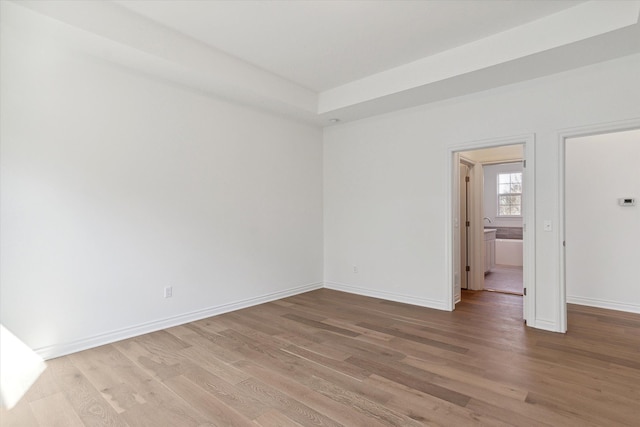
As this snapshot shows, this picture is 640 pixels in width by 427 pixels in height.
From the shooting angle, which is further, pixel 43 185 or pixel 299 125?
pixel 299 125

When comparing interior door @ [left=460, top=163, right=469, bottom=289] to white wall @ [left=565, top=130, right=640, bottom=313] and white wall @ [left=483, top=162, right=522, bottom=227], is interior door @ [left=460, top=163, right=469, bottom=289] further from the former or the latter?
white wall @ [left=483, top=162, right=522, bottom=227]

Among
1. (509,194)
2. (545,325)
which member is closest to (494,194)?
(509,194)

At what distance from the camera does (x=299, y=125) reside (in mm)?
5234

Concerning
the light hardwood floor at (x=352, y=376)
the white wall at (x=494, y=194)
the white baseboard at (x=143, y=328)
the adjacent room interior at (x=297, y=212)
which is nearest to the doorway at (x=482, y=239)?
the white wall at (x=494, y=194)

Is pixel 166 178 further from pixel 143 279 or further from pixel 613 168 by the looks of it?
pixel 613 168

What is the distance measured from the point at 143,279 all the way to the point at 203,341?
0.95 meters

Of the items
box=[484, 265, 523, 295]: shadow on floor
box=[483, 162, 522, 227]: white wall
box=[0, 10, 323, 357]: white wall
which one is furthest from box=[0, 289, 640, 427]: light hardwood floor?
box=[483, 162, 522, 227]: white wall

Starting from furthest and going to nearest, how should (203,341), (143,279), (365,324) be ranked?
(365,324), (143,279), (203,341)

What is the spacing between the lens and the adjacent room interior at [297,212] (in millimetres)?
2393

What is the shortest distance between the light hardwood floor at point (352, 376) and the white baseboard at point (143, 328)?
3.8 inches

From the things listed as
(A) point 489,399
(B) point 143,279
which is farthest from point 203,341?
(A) point 489,399

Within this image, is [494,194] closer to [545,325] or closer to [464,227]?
[464,227]

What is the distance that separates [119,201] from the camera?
3279mm

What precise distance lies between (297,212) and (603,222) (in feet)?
13.8
